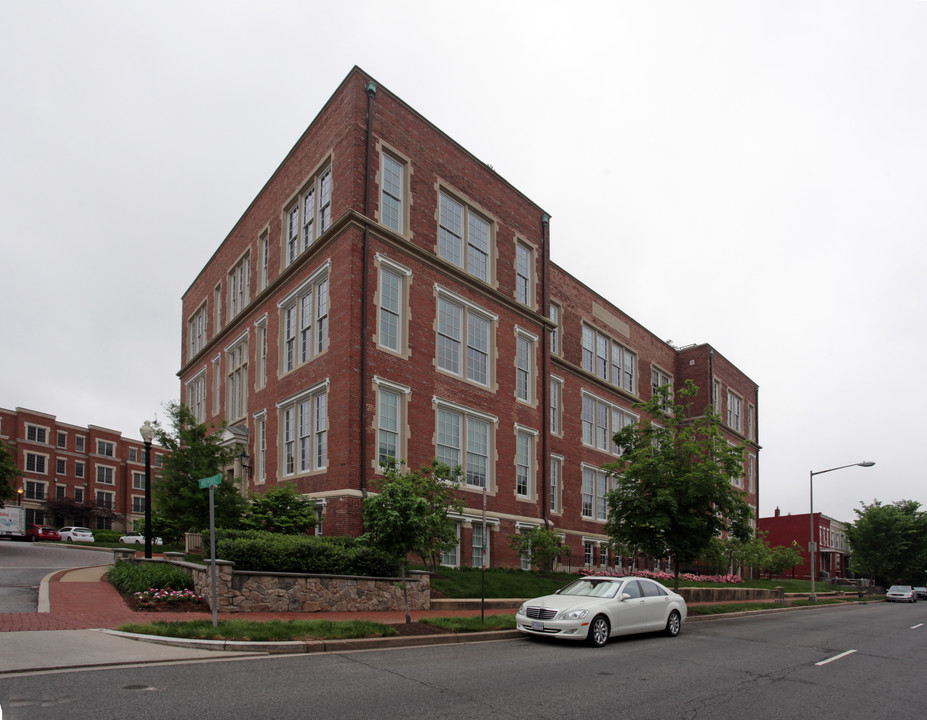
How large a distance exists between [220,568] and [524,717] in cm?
884

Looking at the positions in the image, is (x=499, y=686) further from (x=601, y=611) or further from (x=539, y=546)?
(x=539, y=546)

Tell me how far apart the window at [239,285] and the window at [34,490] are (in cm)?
4556

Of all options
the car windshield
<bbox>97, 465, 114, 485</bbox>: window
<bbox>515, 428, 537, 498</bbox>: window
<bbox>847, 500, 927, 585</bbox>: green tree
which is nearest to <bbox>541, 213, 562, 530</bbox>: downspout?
<bbox>515, 428, 537, 498</bbox>: window

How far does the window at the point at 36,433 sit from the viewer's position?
66.8m

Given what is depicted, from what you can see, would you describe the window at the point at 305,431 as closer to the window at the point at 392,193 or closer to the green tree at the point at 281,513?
the green tree at the point at 281,513

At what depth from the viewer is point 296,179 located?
26.7 metres

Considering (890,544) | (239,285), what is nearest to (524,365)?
(239,285)

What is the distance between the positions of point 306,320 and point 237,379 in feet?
25.4

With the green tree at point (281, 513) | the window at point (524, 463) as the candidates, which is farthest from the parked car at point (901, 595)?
the green tree at point (281, 513)

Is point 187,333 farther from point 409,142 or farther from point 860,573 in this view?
point 860,573

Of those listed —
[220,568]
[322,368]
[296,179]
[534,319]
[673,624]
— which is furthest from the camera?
[534,319]

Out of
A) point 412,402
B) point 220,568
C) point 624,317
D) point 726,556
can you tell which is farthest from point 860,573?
point 220,568

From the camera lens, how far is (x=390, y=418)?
22.6 meters

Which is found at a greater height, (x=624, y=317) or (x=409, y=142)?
(x=409, y=142)
